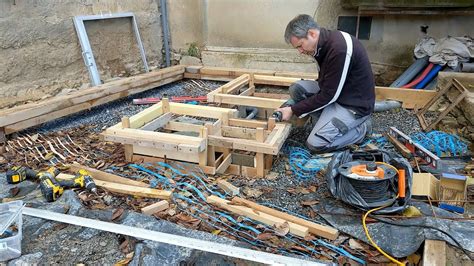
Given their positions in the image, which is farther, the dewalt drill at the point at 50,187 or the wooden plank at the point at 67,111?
the wooden plank at the point at 67,111

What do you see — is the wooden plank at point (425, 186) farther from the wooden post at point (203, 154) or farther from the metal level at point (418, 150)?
the wooden post at point (203, 154)

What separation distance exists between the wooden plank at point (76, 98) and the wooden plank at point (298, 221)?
2637 millimetres

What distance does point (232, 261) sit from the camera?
2.39 meters

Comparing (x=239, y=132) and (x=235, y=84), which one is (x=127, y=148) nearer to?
(x=239, y=132)

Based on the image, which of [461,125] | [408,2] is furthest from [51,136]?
[408,2]

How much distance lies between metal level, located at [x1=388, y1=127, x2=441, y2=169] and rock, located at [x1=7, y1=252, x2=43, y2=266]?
10.2 feet

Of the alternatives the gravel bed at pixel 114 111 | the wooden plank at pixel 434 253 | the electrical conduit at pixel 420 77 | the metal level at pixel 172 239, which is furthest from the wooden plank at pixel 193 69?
the wooden plank at pixel 434 253

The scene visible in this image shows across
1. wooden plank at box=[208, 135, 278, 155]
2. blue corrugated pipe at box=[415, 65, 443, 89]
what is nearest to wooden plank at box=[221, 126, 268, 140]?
wooden plank at box=[208, 135, 278, 155]

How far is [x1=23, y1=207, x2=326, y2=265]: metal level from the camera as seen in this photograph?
7.29 feet

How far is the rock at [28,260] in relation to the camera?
7.62ft

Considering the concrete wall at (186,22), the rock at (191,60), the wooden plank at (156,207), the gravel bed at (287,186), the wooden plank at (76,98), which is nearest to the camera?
the wooden plank at (156,207)

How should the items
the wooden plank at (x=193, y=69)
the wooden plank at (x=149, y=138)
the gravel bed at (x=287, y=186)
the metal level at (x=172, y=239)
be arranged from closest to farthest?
the metal level at (x=172, y=239) < the gravel bed at (x=287, y=186) < the wooden plank at (x=149, y=138) < the wooden plank at (x=193, y=69)

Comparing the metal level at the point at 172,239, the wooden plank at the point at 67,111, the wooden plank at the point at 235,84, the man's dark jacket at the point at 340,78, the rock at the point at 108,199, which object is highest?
the man's dark jacket at the point at 340,78

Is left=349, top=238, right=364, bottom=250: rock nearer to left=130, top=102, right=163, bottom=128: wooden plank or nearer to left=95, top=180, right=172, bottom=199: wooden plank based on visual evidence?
left=95, top=180, right=172, bottom=199: wooden plank
